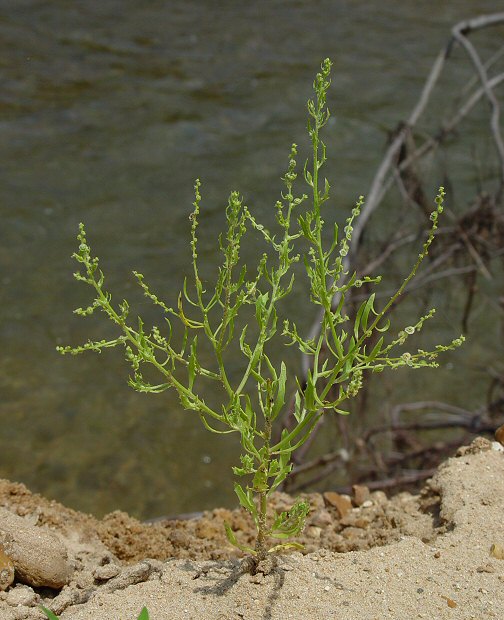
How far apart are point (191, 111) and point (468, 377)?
13.4ft

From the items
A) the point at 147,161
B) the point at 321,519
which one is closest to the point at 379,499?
the point at 321,519

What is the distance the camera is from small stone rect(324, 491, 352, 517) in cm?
285

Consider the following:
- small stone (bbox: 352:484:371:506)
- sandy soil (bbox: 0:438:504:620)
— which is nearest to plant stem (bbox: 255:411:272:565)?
sandy soil (bbox: 0:438:504:620)

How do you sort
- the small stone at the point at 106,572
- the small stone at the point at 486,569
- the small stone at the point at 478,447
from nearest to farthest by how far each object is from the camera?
the small stone at the point at 486,569, the small stone at the point at 106,572, the small stone at the point at 478,447

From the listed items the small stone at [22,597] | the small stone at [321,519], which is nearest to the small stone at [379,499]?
the small stone at [321,519]

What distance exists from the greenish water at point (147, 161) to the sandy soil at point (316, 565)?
2.56m

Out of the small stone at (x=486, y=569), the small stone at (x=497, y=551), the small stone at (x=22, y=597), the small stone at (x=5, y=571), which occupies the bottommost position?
the small stone at (x=22, y=597)

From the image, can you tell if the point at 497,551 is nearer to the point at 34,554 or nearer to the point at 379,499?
the point at 379,499

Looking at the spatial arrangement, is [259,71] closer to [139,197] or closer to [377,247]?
[139,197]

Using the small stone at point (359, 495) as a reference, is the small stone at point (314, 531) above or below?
below

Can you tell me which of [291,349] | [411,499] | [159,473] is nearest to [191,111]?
[291,349]

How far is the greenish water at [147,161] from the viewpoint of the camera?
570 cm

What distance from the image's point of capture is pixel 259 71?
9.65 metres

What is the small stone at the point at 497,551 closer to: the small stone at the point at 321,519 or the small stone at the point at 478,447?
the small stone at the point at 478,447
